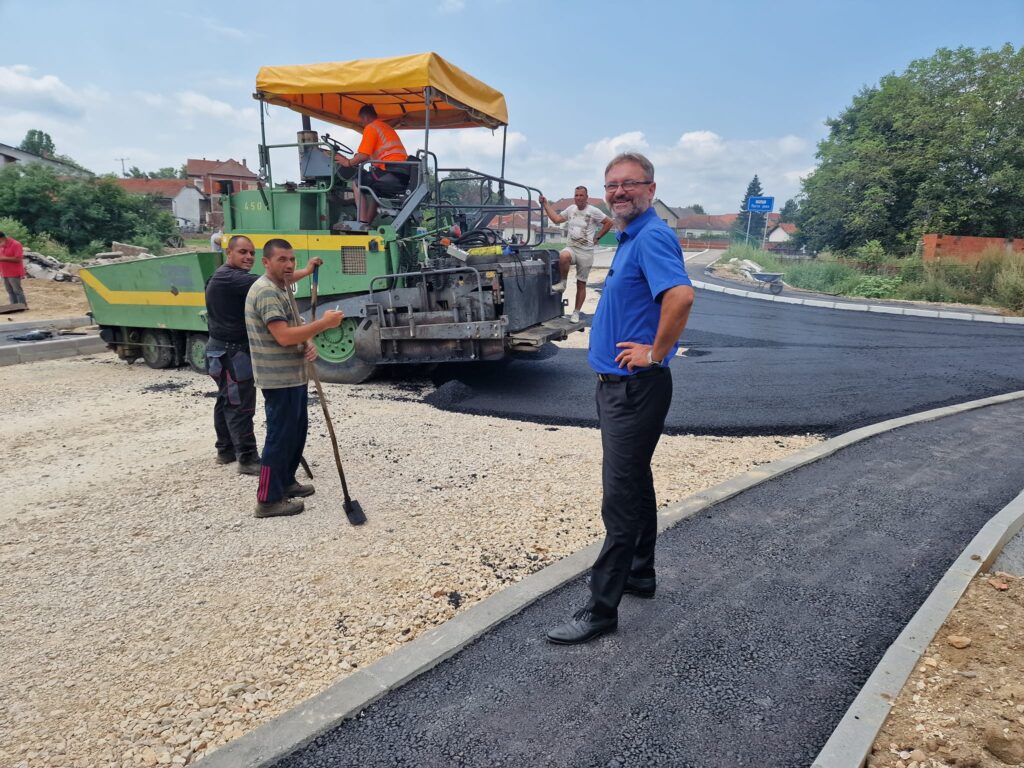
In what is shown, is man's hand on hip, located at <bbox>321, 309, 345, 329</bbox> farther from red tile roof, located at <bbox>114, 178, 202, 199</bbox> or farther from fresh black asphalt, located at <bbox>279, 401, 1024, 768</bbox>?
red tile roof, located at <bbox>114, 178, 202, 199</bbox>

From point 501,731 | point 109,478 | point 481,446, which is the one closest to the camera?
point 501,731

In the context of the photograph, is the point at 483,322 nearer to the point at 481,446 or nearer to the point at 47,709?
the point at 481,446

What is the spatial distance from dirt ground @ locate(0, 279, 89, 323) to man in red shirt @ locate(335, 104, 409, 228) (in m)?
8.26

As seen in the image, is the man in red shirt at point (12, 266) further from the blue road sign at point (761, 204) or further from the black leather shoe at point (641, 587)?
the blue road sign at point (761, 204)

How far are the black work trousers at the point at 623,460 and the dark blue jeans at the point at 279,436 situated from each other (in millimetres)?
2204

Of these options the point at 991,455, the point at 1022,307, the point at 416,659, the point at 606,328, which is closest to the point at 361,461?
the point at 416,659

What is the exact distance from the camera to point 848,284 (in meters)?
19.4

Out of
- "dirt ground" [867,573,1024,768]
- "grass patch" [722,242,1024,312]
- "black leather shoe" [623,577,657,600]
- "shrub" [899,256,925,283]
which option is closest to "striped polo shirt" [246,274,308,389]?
"black leather shoe" [623,577,657,600]

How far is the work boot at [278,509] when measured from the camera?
4.03 m

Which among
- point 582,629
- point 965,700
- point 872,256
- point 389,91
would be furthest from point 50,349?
point 872,256

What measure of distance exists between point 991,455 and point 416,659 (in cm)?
502

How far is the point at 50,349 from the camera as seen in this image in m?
9.21

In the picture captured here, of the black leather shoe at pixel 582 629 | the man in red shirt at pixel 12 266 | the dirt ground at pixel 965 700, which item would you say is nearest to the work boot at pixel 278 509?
the black leather shoe at pixel 582 629

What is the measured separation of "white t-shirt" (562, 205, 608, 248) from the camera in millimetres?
8531
